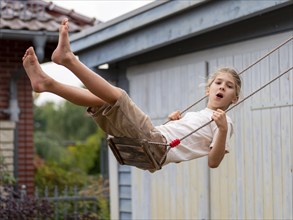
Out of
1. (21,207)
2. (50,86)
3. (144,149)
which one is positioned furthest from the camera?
(21,207)

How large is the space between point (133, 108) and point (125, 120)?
9 cm

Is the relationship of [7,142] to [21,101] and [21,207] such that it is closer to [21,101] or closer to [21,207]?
[21,101]

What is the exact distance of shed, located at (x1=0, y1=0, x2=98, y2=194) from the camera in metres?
10.6

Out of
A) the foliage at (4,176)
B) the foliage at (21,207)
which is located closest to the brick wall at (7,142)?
the foliage at (4,176)

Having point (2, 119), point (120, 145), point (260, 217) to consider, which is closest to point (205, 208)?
point (260, 217)

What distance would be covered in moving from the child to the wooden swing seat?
1.3 inches

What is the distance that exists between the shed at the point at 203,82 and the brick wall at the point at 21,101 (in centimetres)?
201

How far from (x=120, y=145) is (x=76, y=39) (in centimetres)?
421

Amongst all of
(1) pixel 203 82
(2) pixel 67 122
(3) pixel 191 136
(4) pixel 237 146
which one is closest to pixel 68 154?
(1) pixel 203 82

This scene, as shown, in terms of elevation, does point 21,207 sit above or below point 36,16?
below

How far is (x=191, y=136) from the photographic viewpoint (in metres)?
5.46

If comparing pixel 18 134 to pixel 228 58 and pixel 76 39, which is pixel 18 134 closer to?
pixel 76 39

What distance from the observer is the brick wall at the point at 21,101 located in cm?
1119

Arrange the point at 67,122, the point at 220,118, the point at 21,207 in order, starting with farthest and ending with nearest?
1. the point at 67,122
2. the point at 21,207
3. the point at 220,118
